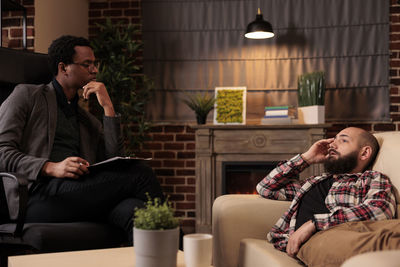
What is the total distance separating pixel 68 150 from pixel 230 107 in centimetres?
173

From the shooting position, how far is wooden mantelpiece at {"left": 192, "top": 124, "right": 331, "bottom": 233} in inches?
132

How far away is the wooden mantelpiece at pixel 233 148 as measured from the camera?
3.36 metres

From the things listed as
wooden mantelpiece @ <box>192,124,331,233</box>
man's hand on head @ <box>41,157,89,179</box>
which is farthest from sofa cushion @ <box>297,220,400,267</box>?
wooden mantelpiece @ <box>192,124,331,233</box>

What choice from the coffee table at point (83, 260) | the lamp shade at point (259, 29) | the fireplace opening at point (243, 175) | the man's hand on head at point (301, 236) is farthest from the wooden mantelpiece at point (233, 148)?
the coffee table at point (83, 260)

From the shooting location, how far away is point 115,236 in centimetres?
168

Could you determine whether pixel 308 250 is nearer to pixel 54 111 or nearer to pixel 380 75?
pixel 54 111

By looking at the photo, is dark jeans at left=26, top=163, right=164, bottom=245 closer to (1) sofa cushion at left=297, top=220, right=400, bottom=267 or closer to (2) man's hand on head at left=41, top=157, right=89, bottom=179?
(2) man's hand on head at left=41, top=157, right=89, bottom=179

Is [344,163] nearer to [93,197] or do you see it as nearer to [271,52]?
[93,197]

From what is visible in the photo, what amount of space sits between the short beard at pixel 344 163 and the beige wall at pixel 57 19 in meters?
2.23

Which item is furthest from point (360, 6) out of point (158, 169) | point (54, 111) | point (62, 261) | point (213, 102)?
point (62, 261)

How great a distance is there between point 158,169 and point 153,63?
96 cm

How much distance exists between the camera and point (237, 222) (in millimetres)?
1639

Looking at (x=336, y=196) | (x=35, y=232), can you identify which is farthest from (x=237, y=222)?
(x=35, y=232)

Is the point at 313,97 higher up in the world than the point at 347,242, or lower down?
higher up
